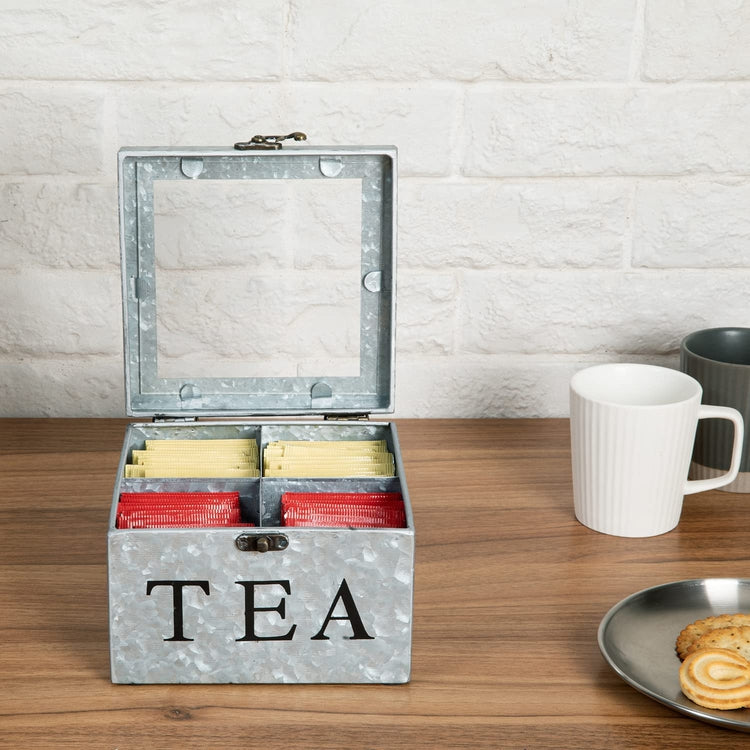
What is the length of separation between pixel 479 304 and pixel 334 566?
523 mm

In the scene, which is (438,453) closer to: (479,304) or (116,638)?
(479,304)

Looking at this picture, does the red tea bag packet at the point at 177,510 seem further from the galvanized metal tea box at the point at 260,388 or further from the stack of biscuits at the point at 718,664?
the stack of biscuits at the point at 718,664

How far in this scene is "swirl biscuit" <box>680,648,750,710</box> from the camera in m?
0.68

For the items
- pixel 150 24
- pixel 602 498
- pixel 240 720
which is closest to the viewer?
pixel 240 720

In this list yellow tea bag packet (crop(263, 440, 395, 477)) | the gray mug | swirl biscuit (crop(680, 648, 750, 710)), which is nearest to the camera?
swirl biscuit (crop(680, 648, 750, 710))

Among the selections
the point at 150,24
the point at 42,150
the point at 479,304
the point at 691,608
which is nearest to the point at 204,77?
the point at 150,24

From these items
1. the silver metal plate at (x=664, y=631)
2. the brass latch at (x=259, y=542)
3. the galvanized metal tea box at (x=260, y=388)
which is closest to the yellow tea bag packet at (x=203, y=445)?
the galvanized metal tea box at (x=260, y=388)

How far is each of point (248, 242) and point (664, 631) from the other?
56cm

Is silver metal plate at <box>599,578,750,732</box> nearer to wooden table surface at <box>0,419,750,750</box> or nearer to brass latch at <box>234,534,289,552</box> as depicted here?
wooden table surface at <box>0,419,750,750</box>

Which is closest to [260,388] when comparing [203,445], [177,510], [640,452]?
[203,445]

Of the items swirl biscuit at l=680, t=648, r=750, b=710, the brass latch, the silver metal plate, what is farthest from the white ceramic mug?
the brass latch

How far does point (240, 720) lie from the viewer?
2.29 feet

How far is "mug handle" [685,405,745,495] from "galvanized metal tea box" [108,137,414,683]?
0.29 m

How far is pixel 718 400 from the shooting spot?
3.28ft
